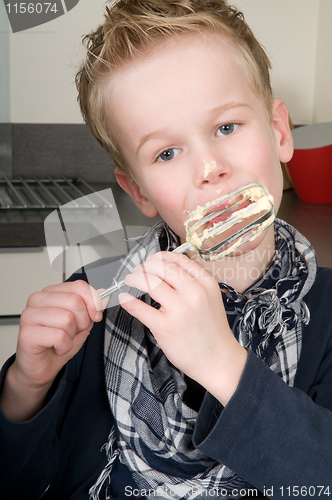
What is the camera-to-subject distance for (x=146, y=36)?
2.16 ft

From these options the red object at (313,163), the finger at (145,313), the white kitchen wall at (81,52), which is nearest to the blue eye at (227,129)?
the finger at (145,313)

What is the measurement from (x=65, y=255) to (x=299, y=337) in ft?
1.64

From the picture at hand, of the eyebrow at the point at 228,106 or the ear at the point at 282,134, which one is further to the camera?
the ear at the point at 282,134

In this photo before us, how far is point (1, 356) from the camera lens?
53.0 inches

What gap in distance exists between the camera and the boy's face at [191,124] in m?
0.62

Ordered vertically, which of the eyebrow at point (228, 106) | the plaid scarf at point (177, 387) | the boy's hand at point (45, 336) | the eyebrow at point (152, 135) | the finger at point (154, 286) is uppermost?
the eyebrow at point (228, 106)

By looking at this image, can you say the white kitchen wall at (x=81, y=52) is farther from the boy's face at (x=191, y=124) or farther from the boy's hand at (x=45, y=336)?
the boy's hand at (x=45, y=336)

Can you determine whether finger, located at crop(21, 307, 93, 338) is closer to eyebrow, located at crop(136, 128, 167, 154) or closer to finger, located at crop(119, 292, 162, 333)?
finger, located at crop(119, 292, 162, 333)

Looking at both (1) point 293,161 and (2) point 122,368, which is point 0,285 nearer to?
(2) point 122,368

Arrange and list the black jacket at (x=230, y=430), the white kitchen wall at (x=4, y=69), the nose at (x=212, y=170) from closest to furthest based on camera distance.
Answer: the black jacket at (x=230, y=430) → the nose at (x=212, y=170) → the white kitchen wall at (x=4, y=69)

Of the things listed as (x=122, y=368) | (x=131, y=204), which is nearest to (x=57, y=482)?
(x=122, y=368)

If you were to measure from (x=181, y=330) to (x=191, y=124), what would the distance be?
25 centimetres

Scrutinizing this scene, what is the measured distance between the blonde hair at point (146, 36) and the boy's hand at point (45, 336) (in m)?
0.26

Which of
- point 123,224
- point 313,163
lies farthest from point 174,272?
point 313,163
